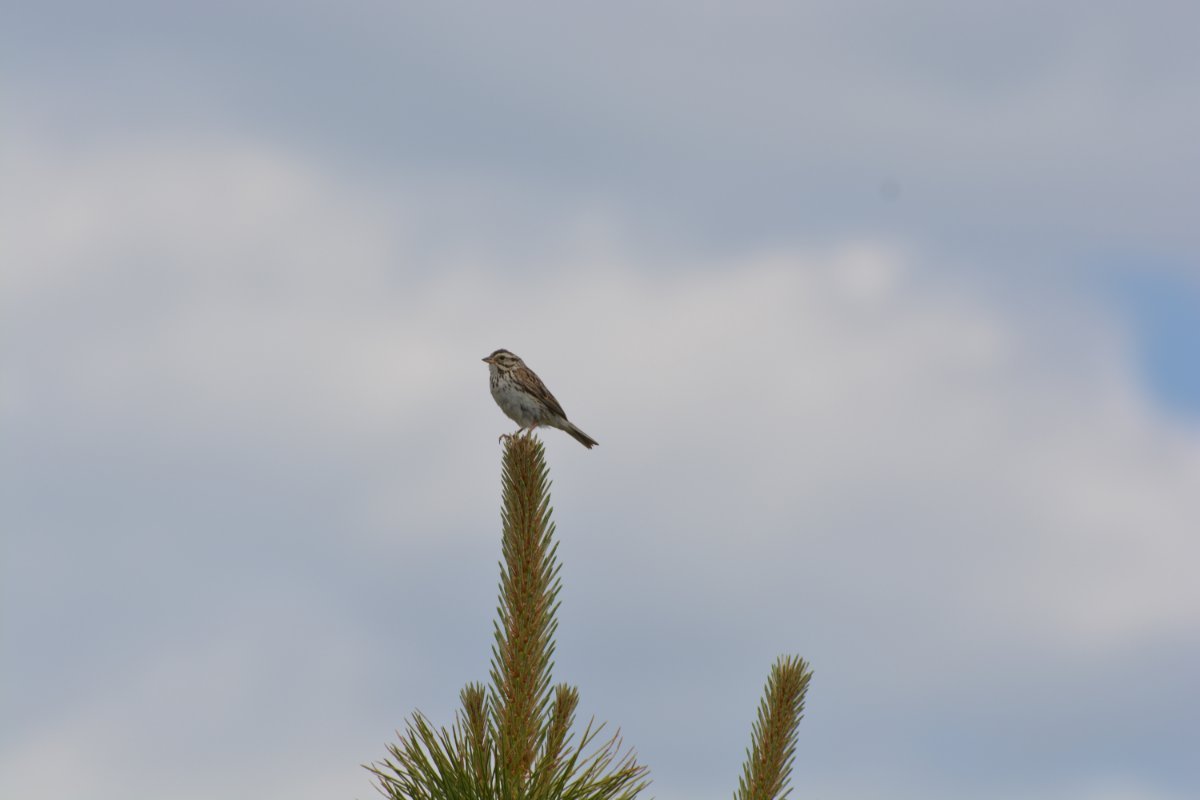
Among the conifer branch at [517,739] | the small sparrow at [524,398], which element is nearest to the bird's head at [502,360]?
the small sparrow at [524,398]

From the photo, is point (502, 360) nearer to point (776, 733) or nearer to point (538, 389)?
point (538, 389)

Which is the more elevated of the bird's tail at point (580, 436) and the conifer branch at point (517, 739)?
the bird's tail at point (580, 436)

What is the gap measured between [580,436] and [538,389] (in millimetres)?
1167

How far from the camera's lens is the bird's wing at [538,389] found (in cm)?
1789

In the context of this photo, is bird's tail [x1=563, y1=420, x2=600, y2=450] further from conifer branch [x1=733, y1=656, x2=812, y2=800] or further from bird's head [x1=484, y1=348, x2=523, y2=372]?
conifer branch [x1=733, y1=656, x2=812, y2=800]

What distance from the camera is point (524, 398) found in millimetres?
17812

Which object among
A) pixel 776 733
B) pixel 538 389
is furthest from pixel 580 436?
pixel 776 733

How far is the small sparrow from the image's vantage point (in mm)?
17859

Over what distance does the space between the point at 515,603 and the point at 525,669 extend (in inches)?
11.7

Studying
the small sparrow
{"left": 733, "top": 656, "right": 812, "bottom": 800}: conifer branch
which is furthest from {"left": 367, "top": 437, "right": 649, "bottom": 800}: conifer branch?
the small sparrow

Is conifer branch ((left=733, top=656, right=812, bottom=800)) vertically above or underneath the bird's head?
underneath

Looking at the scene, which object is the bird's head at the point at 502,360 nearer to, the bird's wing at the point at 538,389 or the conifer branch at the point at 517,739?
the bird's wing at the point at 538,389

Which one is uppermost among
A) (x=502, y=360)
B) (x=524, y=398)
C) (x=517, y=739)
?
(x=502, y=360)

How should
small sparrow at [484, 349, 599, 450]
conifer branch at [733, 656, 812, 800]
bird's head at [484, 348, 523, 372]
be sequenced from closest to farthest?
conifer branch at [733, 656, 812, 800] → small sparrow at [484, 349, 599, 450] → bird's head at [484, 348, 523, 372]
